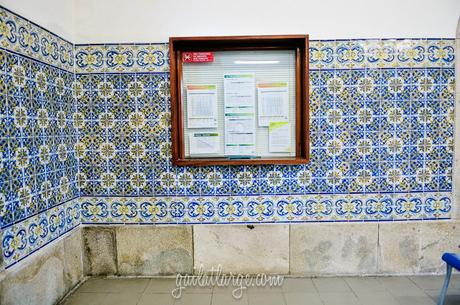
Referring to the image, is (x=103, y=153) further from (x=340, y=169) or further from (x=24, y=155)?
(x=340, y=169)

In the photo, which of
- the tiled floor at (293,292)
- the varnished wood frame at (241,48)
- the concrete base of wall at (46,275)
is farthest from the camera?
the varnished wood frame at (241,48)

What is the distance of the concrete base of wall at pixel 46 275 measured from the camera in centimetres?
158

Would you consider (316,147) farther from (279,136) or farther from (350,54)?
(350,54)

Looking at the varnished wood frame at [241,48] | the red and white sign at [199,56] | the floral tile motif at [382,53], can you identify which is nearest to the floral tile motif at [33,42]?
the varnished wood frame at [241,48]

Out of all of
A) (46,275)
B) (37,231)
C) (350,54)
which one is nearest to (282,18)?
(350,54)

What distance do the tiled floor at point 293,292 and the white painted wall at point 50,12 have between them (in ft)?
5.60

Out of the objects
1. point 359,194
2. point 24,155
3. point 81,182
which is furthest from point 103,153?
point 359,194

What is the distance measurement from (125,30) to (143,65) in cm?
28

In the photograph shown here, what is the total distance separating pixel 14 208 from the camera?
63.9 inches

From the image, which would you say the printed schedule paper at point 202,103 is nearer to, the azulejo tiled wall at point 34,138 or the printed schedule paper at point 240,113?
the printed schedule paper at point 240,113

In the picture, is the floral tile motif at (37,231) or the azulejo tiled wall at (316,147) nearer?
the floral tile motif at (37,231)

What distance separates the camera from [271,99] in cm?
225

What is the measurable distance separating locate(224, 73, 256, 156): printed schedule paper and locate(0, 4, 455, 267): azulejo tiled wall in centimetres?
18

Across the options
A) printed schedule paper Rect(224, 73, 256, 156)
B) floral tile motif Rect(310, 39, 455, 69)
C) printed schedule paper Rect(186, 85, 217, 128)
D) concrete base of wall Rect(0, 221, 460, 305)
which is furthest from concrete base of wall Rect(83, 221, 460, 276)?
floral tile motif Rect(310, 39, 455, 69)
